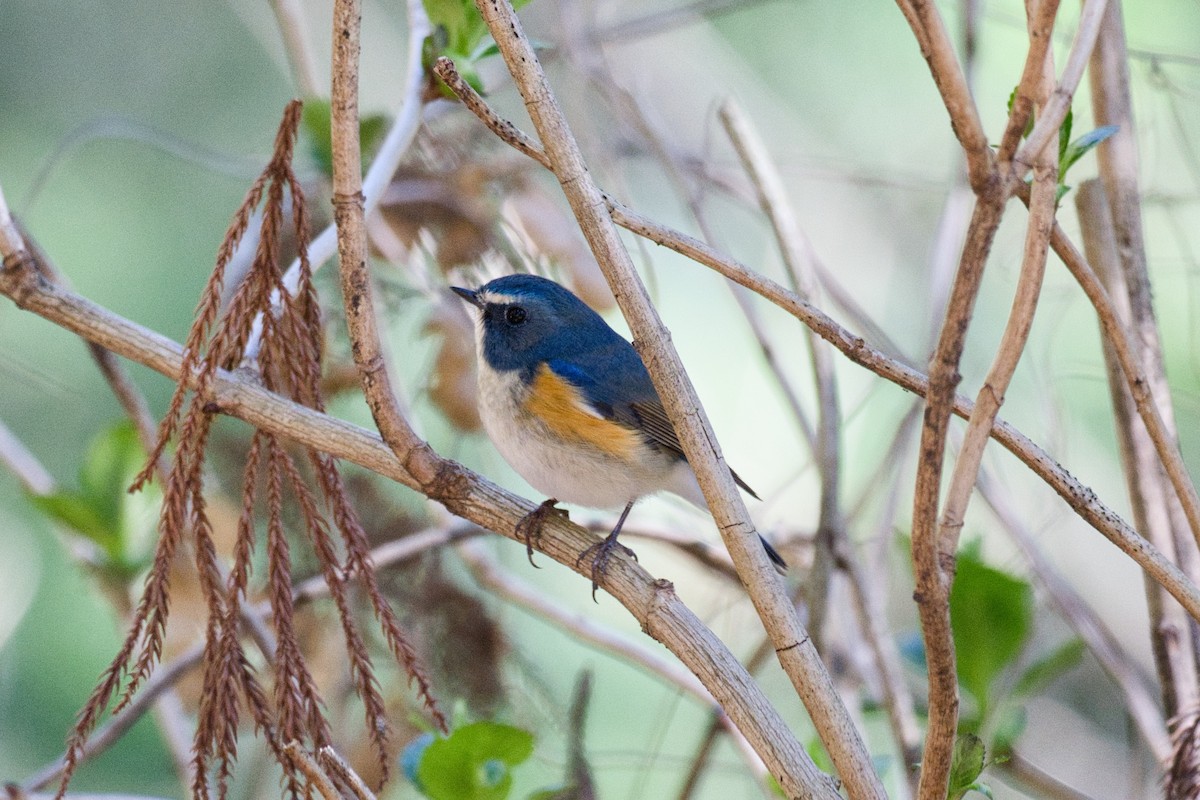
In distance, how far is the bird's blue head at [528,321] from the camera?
2.32 metres

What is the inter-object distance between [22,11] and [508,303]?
3734 mm

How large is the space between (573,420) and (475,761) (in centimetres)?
85

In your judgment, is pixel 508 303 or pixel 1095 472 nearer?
pixel 508 303

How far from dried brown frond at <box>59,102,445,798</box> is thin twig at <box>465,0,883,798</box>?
28 cm

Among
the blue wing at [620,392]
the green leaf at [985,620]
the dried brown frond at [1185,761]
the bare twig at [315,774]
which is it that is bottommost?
the bare twig at [315,774]

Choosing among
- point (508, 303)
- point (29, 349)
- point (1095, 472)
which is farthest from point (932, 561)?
point (29, 349)

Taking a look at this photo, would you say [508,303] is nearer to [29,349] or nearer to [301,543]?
→ [301,543]

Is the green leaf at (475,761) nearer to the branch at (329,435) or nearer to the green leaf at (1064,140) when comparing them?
the branch at (329,435)

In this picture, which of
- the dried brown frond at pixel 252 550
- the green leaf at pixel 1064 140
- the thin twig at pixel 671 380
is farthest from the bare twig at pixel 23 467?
the green leaf at pixel 1064 140

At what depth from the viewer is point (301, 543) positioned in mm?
2613

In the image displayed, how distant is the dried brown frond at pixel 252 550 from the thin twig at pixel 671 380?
0.28 metres

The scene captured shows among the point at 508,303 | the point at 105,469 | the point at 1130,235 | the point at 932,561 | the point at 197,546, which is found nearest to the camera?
the point at 932,561

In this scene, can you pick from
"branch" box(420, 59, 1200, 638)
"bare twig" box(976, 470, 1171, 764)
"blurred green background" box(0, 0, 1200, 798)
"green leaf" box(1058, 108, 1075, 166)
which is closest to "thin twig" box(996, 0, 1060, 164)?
"branch" box(420, 59, 1200, 638)

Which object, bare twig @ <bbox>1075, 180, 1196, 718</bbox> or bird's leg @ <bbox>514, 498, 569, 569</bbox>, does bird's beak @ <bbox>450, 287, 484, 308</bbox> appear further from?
bare twig @ <bbox>1075, 180, 1196, 718</bbox>
